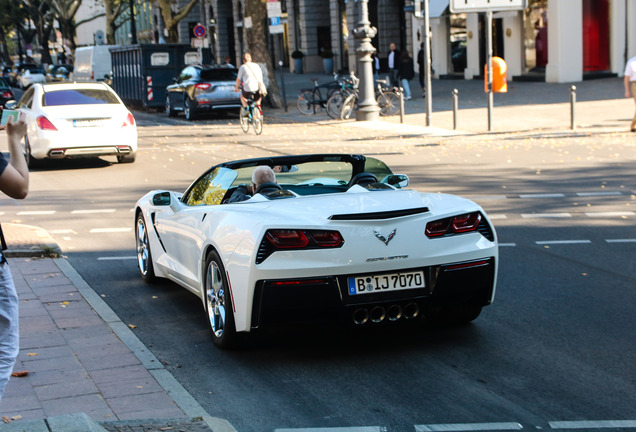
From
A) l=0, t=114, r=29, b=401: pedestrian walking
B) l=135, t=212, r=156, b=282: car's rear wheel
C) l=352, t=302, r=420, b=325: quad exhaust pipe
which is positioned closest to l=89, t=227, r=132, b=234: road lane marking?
l=135, t=212, r=156, b=282: car's rear wheel

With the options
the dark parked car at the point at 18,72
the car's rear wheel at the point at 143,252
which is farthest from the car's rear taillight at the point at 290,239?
the dark parked car at the point at 18,72

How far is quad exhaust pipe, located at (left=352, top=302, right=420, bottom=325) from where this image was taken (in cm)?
581

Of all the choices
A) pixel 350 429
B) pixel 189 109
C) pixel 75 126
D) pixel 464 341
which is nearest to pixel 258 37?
pixel 189 109

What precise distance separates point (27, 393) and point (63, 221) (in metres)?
7.01

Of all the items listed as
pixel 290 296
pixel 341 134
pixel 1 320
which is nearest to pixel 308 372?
pixel 290 296

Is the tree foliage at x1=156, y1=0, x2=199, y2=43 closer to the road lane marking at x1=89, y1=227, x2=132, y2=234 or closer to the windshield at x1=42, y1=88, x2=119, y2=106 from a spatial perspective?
the windshield at x1=42, y1=88, x2=119, y2=106

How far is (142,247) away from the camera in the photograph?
847 centimetres

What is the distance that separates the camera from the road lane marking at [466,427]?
4.59m

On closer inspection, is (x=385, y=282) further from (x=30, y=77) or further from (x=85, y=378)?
(x=30, y=77)

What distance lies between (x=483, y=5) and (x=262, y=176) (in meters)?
15.8

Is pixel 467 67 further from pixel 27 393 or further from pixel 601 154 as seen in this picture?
pixel 27 393

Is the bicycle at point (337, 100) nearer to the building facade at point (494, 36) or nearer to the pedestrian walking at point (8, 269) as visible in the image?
the building facade at point (494, 36)

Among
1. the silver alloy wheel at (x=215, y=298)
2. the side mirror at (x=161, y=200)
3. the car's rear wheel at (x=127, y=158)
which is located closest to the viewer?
the silver alloy wheel at (x=215, y=298)

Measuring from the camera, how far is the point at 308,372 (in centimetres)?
569
